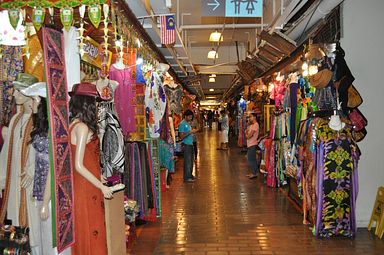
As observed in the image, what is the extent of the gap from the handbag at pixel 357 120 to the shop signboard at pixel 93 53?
3213 mm

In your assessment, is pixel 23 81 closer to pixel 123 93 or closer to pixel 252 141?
pixel 123 93

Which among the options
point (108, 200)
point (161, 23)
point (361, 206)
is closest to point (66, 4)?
point (108, 200)

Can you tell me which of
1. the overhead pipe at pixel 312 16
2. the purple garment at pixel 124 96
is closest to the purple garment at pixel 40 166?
the purple garment at pixel 124 96

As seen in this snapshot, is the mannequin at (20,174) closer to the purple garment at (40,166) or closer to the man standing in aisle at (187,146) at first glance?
the purple garment at (40,166)

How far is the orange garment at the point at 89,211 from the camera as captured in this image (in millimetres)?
3285

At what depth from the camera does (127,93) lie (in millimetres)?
4891

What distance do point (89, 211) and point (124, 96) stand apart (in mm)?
1879

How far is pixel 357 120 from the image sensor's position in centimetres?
524

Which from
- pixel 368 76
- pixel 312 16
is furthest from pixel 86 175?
pixel 312 16

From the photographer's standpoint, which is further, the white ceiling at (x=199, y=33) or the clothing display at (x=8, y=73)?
the white ceiling at (x=199, y=33)

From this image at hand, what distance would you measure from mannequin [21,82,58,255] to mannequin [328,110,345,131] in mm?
3474

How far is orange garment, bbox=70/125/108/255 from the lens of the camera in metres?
3.29

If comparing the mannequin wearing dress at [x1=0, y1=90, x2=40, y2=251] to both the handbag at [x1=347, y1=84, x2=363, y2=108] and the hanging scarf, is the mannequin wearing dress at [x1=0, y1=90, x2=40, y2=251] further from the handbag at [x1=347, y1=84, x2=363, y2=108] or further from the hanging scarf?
the handbag at [x1=347, y1=84, x2=363, y2=108]

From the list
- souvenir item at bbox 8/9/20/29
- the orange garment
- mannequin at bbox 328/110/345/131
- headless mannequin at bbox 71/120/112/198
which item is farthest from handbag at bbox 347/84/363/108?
souvenir item at bbox 8/9/20/29
